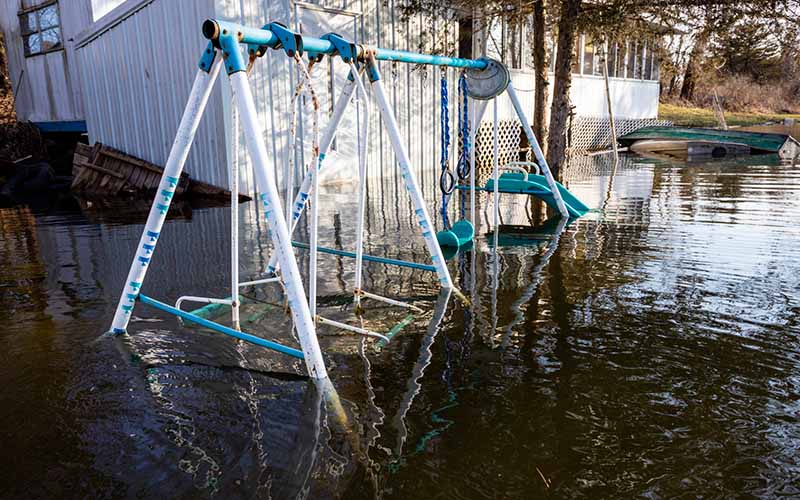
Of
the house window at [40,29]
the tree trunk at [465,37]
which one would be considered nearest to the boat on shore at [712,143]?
the tree trunk at [465,37]

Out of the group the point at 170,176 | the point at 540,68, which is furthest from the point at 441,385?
the point at 540,68

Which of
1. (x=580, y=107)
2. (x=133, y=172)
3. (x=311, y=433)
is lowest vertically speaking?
(x=311, y=433)

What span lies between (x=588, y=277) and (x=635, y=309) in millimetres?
965

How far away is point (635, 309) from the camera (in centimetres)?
459

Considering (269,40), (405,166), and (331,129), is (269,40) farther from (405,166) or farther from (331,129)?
(405,166)

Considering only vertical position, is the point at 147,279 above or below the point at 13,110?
below

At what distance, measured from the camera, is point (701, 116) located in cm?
3531

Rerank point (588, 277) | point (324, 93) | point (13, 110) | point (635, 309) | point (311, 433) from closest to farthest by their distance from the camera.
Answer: point (311, 433), point (635, 309), point (588, 277), point (324, 93), point (13, 110)

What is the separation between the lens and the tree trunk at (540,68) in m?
13.1

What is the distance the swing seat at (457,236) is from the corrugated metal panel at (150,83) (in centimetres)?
568

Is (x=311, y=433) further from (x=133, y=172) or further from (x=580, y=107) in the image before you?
(x=580, y=107)

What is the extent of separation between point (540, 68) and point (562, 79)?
704 millimetres

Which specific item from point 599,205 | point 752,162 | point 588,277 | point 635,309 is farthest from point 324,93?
point 752,162

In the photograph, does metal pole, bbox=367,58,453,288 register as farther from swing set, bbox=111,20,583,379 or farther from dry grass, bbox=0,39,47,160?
dry grass, bbox=0,39,47,160
